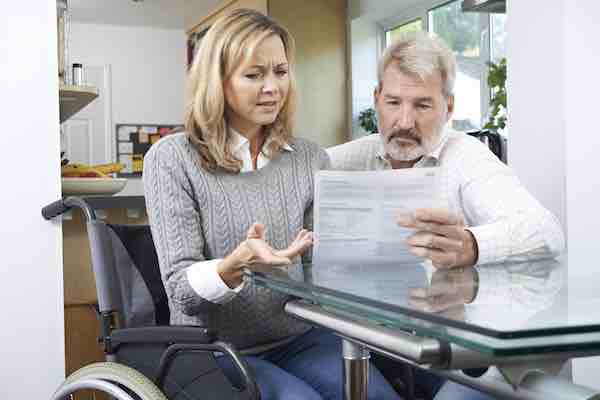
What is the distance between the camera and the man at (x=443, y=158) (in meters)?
1.52

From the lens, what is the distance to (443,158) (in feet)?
5.80

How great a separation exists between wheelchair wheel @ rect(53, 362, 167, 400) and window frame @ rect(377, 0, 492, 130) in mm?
3394

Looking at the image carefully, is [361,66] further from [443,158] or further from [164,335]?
[164,335]

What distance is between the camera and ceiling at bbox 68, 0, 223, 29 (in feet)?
24.0

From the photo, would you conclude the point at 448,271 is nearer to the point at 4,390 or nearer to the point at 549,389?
the point at 549,389

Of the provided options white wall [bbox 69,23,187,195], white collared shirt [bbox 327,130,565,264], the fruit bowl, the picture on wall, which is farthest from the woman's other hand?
the picture on wall

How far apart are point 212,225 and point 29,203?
624 mm

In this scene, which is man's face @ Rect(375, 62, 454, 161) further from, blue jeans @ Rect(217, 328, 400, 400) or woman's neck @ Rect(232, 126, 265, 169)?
blue jeans @ Rect(217, 328, 400, 400)

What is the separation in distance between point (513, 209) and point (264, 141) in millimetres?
545

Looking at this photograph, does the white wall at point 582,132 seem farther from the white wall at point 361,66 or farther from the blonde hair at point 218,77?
the white wall at point 361,66

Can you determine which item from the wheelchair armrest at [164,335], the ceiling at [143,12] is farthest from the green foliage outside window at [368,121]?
the wheelchair armrest at [164,335]

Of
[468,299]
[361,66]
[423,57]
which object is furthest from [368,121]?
[468,299]


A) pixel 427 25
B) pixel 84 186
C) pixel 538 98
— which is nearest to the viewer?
pixel 538 98

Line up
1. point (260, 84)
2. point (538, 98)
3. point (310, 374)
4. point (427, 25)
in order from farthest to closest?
point (427, 25), point (538, 98), point (260, 84), point (310, 374)
